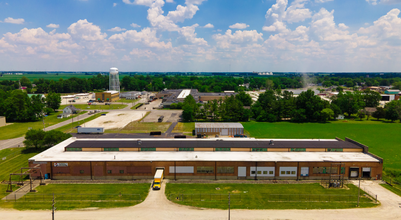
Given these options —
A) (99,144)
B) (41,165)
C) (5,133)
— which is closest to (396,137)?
(99,144)

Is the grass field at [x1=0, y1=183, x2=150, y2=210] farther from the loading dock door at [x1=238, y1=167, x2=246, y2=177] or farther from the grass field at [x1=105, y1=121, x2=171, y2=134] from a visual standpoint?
the grass field at [x1=105, y1=121, x2=171, y2=134]

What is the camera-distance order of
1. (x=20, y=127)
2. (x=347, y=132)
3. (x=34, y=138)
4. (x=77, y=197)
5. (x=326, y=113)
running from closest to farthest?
(x=77, y=197)
(x=34, y=138)
(x=347, y=132)
(x=20, y=127)
(x=326, y=113)

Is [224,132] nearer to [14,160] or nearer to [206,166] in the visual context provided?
[206,166]

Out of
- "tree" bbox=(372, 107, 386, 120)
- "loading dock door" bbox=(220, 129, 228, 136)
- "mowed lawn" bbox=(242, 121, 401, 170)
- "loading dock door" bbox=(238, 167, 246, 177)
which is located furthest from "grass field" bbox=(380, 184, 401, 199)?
"tree" bbox=(372, 107, 386, 120)

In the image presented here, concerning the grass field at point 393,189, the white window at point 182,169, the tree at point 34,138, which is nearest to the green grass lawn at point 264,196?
the white window at point 182,169

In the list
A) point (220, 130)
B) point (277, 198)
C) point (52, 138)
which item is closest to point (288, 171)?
point (277, 198)

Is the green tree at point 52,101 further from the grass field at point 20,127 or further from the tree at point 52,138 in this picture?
the tree at point 52,138

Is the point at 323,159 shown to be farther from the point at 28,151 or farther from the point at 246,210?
the point at 28,151

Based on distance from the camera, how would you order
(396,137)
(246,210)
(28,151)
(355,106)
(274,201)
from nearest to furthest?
1. (246,210)
2. (274,201)
3. (28,151)
4. (396,137)
5. (355,106)
